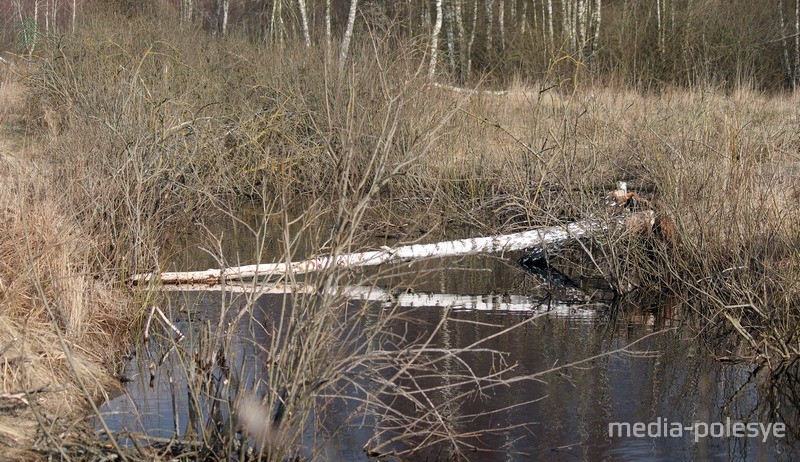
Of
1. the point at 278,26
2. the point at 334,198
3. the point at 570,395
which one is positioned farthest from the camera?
the point at 278,26

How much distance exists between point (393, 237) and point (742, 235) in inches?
196

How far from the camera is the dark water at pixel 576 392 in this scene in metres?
4.98

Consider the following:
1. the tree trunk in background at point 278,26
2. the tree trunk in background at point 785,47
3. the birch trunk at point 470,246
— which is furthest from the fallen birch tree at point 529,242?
the tree trunk in background at point 785,47

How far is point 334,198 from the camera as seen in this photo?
8.51 metres

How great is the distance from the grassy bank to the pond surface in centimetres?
29

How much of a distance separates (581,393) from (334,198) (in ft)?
11.5

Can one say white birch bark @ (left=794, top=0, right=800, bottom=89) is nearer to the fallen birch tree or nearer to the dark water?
the fallen birch tree

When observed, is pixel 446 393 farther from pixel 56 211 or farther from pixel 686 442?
pixel 56 211

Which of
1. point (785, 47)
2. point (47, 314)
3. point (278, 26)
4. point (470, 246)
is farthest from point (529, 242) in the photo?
point (785, 47)

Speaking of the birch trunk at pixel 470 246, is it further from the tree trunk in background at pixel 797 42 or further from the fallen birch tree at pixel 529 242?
the tree trunk in background at pixel 797 42

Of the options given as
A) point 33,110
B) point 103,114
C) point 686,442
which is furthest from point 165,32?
point 686,442

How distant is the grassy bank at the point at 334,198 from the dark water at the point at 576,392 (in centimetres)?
33

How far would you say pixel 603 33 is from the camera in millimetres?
20766

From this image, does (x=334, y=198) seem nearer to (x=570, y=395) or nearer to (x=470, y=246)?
(x=470, y=246)
